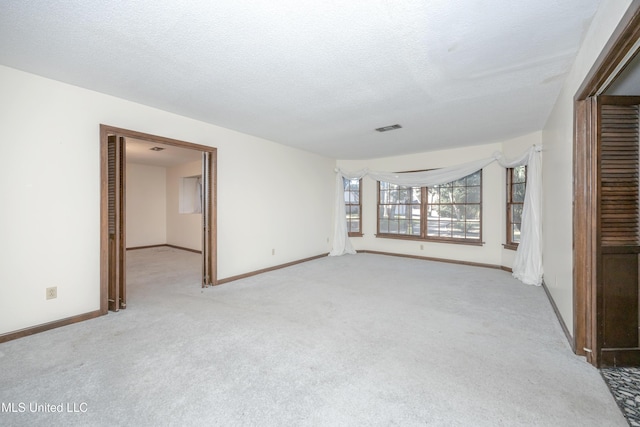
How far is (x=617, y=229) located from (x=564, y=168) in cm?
79

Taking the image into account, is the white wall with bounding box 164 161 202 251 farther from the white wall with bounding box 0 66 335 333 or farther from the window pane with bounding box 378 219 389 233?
the window pane with bounding box 378 219 389 233

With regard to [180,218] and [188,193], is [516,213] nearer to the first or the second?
[188,193]

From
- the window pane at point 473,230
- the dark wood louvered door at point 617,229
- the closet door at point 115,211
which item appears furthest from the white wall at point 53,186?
the window pane at point 473,230

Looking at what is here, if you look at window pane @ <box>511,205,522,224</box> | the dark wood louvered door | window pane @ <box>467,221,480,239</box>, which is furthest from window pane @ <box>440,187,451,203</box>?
the dark wood louvered door

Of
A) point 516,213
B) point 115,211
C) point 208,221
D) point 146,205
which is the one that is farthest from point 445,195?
point 146,205

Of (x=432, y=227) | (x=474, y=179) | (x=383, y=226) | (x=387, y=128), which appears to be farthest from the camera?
(x=383, y=226)

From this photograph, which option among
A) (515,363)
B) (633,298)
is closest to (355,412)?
(515,363)

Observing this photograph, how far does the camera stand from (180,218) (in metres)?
7.55

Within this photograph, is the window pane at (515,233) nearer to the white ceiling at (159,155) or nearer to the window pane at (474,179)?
the window pane at (474,179)

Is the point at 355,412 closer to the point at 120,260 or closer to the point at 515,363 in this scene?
the point at 515,363

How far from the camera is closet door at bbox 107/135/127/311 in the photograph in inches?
118

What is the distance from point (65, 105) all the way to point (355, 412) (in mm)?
3560

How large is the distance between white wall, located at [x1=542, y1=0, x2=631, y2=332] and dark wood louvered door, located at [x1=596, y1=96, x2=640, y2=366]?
0.97ft

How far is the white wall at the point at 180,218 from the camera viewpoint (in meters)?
7.02
